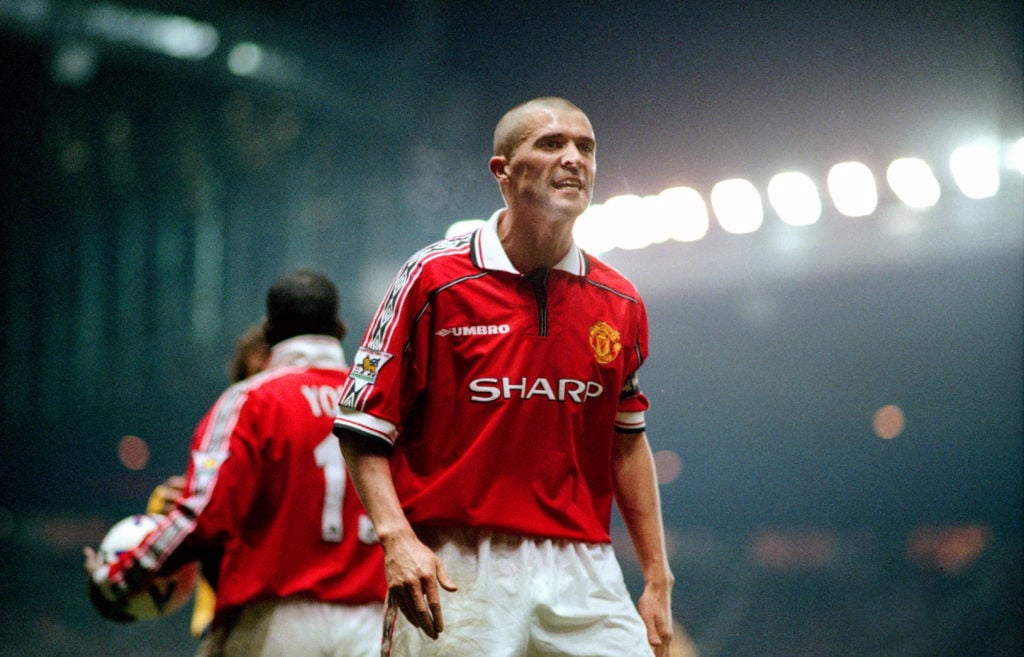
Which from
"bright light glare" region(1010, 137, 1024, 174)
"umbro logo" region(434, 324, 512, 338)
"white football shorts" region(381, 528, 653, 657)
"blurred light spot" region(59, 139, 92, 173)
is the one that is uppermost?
"blurred light spot" region(59, 139, 92, 173)

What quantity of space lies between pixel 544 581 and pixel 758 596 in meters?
4.65

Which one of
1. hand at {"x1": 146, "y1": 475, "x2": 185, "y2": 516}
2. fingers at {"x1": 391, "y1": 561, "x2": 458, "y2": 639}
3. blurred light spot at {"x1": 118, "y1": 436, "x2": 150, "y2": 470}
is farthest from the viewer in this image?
blurred light spot at {"x1": 118, "y1": 436, "x2": 150, "y2": 470}

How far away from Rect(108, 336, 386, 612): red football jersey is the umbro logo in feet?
2.53

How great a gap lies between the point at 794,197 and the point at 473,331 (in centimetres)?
292

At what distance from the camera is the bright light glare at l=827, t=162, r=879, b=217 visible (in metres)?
3.98

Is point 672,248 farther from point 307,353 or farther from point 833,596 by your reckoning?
point 833,596

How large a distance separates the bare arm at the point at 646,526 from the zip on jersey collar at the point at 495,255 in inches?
14.1

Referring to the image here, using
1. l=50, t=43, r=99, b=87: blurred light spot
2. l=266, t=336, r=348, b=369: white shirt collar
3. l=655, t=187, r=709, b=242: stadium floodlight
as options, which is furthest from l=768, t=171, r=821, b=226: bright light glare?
l=50, t=43, r=99, b=87: blurred light spot

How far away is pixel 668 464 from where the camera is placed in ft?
11.9

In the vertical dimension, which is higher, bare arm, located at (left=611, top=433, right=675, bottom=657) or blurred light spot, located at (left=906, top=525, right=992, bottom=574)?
bare arm, located at (left=611, top=433, right=675, bottom=657)

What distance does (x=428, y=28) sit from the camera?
14.8ft

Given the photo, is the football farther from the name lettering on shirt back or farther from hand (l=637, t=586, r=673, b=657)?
hand (l=637, t=586, r=673, b=657)

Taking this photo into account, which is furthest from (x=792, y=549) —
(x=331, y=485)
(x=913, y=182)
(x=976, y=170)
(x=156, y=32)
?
(x=156, y=32)

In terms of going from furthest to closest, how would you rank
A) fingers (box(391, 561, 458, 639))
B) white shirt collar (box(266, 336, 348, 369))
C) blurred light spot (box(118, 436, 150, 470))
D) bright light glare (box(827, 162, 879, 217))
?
1. blurred light spot (box(118, 436, 150, 470))
2. bright light glare (box(827, 162, 879, 217))
3. white shirt collar (box(266, 336, 348, 369))
4. fingers (box(391, 561, 458, 639))
